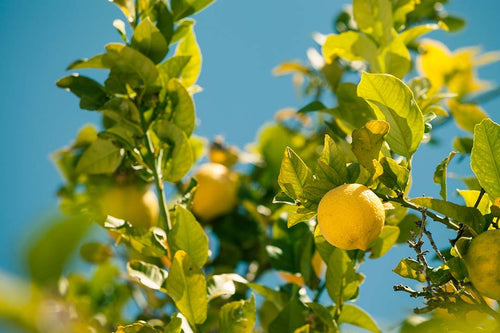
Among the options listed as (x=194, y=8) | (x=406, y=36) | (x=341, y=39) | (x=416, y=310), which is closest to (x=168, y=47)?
(x=194, y=8)

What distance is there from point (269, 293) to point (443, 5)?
1633 millimetres

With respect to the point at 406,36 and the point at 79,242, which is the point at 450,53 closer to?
the point at 406,36

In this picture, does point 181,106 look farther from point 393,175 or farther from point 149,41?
point 393,175

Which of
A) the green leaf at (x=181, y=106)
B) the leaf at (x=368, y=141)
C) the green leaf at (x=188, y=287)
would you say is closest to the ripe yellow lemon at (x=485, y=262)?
the leaf at (x=368, y=141)

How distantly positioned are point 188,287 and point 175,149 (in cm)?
40

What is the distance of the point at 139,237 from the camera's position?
130cm

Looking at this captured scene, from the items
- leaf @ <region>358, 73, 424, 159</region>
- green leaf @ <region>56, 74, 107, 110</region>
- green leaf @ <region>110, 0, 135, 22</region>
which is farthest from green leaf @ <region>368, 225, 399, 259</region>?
green leaf @ <region>110, 0, 135, 22</region>

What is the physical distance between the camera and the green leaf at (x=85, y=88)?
4.96ft

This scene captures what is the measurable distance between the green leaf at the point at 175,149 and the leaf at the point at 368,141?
0.54m

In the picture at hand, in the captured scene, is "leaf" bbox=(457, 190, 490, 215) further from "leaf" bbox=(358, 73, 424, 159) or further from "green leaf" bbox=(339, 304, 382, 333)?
"green leaf" bbox=(339, 304, 382, 333)

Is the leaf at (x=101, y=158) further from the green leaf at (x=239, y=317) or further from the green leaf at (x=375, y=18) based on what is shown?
the green leaf at (x=375, y=18)

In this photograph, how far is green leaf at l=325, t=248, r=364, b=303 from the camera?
1.29 meters

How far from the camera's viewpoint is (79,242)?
0.38m

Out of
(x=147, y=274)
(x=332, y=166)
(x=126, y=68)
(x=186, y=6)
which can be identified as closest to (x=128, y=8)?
(x=186, y=6)
